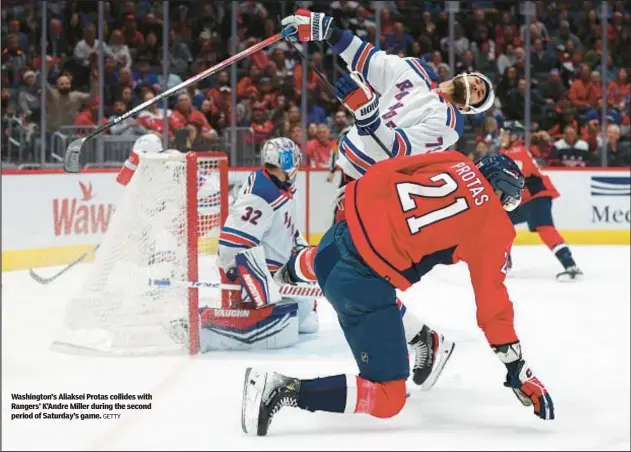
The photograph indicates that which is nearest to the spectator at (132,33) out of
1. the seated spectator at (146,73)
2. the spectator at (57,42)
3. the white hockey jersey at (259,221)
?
the seated spectator at (146,73)

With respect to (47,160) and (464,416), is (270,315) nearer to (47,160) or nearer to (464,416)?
(464,416)

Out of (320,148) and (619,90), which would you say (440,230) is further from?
(619,90)

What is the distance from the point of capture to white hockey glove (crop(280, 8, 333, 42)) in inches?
139

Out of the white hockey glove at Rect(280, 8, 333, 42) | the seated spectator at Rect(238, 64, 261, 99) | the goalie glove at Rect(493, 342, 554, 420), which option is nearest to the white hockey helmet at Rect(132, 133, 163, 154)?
the white hockey glove at Rect(280, 8, 333, 42)

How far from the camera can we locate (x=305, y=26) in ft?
11.6

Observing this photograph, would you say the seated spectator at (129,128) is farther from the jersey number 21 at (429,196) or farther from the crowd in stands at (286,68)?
the jersey number 21 at (429,196)

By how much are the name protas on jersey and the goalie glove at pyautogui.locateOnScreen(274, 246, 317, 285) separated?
0.56m

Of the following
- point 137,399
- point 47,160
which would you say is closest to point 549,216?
point 47,160

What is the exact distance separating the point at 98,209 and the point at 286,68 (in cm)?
263

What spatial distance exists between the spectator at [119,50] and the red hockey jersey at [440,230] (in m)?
6.76

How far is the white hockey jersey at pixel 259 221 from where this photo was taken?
4.23 meters

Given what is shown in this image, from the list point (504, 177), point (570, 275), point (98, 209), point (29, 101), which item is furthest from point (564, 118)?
point (504, 177)

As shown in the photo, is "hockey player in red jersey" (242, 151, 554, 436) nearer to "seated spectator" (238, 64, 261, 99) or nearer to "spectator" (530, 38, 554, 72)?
"seated spectator" (238, 64, 261, 99)

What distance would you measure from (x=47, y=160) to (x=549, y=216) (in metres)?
3.67
